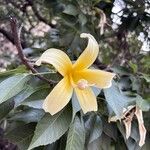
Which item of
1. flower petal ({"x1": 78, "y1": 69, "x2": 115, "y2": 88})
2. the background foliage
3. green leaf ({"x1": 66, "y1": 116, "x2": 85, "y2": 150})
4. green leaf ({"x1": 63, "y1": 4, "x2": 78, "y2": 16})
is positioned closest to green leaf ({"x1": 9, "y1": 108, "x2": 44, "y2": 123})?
the background foliage

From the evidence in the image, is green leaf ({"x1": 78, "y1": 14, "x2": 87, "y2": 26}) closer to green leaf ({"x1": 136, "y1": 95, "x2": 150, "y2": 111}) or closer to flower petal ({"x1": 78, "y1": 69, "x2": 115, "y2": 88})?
green leaf ({"x1": 136, "y1": 95, "x2": 150, "y2": 111})

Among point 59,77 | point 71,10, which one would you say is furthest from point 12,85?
point 71,10

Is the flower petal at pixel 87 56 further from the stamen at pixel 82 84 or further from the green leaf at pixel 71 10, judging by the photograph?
the green leaf at pixel 71 10

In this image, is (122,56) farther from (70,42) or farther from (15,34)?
(15,34)

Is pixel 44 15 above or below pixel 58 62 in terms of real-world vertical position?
below

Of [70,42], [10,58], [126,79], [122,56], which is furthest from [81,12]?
[10,58]

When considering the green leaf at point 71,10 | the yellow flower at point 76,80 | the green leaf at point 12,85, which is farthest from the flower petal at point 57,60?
the green leaf at point 71,10
